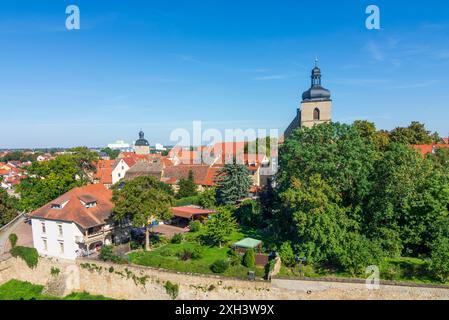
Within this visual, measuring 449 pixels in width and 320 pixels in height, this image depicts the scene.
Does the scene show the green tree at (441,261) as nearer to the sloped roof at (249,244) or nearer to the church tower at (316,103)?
the sloped roof at (249,244)

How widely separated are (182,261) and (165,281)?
1.84m

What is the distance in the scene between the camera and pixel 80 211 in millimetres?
27438

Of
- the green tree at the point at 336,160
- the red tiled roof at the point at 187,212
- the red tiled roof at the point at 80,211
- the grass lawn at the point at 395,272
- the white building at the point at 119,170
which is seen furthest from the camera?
the white building at the point at 119,170

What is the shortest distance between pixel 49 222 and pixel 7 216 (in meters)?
15.1

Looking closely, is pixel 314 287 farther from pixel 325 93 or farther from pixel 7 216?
pixel 7 216

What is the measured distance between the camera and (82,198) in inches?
1130

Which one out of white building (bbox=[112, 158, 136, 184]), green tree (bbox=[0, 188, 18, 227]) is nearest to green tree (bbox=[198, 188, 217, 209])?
green tree (bbox=[0, 188, 18, 227])

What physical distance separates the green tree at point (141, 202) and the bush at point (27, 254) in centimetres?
769

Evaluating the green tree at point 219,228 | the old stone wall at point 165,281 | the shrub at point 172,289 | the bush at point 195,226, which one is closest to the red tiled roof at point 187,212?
the bush at point 195,226

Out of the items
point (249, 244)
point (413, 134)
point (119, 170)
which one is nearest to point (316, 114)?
point (413, 134)

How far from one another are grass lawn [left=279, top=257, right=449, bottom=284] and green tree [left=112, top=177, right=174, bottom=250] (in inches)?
432

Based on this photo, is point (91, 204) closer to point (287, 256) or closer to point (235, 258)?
point (235, 258)

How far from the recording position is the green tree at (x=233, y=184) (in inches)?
1522
